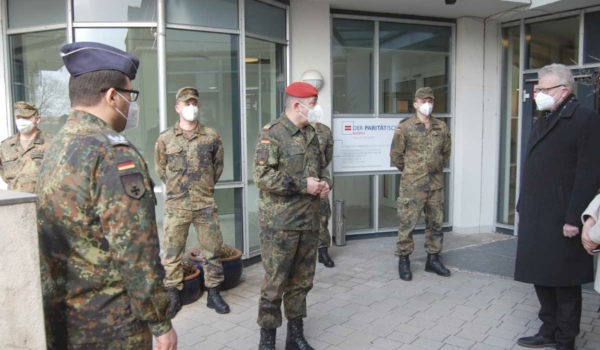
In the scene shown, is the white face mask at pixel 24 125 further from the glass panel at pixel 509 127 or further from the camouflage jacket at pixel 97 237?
the glass panel at pixel 509 127

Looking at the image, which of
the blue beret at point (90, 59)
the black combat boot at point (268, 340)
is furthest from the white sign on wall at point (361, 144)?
the blue beret at point (90, 59)

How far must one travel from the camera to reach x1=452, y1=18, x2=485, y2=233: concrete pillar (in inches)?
293

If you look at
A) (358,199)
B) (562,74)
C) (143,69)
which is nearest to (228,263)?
(143,69)

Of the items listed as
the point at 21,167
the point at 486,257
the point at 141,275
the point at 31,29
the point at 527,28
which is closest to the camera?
the point at 141,275

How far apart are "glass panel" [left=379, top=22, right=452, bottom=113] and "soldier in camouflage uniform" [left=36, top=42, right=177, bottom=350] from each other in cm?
594

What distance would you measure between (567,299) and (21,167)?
5.11 meters

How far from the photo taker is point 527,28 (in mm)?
7258

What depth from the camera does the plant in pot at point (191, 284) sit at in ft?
15.4

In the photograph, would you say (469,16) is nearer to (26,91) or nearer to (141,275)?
(26,91)

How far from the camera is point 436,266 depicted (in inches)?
220

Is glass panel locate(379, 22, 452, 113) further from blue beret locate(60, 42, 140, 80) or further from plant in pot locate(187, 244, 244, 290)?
blue beret locate(60, 42, 140, 80)

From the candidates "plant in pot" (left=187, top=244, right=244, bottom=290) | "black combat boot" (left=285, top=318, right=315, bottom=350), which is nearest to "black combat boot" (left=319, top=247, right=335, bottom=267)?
"plant in pot" (left=187, top=244, right=244, bottom=290)

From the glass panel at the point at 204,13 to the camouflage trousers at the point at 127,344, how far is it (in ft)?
13.6

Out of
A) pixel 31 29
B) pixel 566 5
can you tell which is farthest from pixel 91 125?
pixel 566 5
